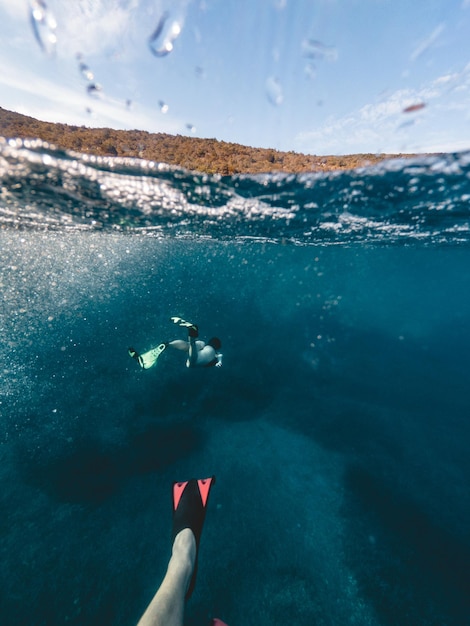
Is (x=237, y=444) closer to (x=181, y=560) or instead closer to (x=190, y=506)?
(x=190, y=506)

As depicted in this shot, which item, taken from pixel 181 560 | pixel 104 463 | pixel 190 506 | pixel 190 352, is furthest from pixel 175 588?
pixel 104 463

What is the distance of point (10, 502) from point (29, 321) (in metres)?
14.3

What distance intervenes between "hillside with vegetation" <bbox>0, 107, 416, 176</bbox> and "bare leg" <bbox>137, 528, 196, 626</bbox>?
29.6 ft

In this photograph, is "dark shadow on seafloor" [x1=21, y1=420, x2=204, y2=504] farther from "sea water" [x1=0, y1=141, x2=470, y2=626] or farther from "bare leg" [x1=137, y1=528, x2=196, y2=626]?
"bare leg" [x1=137, y1=528, x2=196, y2=626]

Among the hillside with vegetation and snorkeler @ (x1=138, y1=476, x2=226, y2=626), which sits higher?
the hillside with vegetation

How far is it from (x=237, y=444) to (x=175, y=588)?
630 centimetres

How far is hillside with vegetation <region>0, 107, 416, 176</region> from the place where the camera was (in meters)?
6.78

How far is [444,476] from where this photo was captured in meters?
9.55

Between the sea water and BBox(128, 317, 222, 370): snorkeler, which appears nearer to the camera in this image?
the sea water

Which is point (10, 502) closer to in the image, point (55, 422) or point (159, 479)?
point (55, 422)

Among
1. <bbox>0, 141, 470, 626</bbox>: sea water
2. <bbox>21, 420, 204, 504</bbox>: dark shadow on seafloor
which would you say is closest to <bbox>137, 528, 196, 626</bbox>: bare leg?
<bbox>0, 141, 470, 626</bbox>: sea water

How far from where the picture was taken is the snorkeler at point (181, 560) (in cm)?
335

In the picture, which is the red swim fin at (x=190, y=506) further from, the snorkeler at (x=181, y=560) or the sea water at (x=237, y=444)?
the sea water at (x=237, y=444)

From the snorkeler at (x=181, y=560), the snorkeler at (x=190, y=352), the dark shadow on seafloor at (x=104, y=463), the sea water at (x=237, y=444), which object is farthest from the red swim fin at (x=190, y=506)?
the snorkeler at (x=190, y=352)
